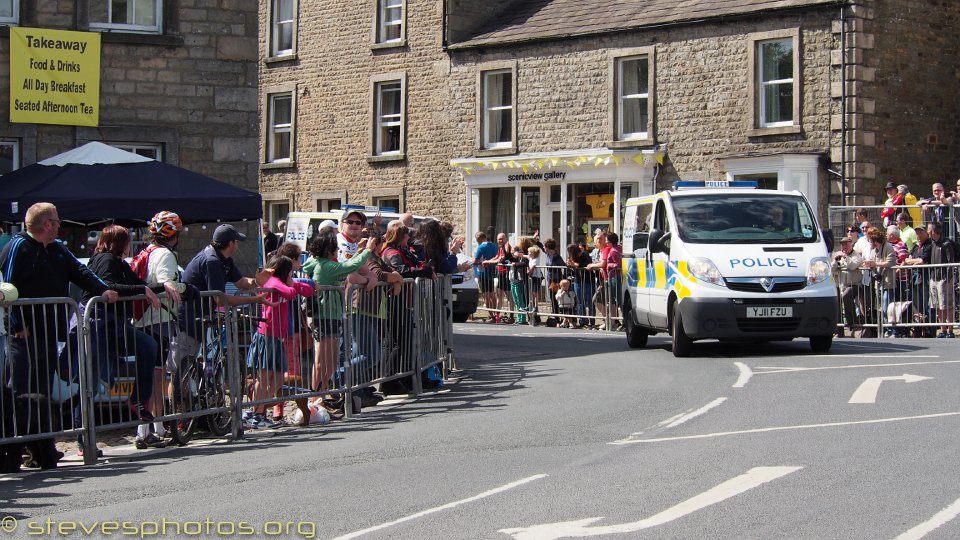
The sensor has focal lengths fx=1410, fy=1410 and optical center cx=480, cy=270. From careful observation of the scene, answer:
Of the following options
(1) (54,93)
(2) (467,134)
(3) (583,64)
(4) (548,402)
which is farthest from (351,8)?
(4) (548,402)

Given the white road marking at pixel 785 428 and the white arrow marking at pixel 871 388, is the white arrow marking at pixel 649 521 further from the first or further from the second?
the white arrow marking at pixel 871 388

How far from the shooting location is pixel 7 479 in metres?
9.77

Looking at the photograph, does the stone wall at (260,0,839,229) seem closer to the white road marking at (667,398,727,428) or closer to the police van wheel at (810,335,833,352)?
the police van wheel at (810,335,833,352)

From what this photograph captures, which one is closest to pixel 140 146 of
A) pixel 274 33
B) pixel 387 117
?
pixel 387 117

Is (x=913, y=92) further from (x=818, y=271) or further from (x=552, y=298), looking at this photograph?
(x=818, y=271)

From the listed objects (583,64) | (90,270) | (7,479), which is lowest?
(7,479)

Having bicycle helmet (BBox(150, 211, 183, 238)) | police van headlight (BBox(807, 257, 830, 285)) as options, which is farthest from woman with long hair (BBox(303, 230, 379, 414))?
police van headlight (BBox(807, 257, 830, 285))

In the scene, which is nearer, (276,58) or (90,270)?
(90,270)

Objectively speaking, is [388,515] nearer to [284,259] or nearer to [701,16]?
[284,259]

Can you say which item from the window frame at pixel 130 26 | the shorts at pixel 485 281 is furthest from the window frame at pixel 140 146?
the shorts at pixel 485 281

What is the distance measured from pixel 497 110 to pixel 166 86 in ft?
56.7

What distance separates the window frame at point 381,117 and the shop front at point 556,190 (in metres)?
2.15

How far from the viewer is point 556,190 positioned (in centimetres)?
3666

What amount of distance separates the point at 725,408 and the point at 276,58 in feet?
105
